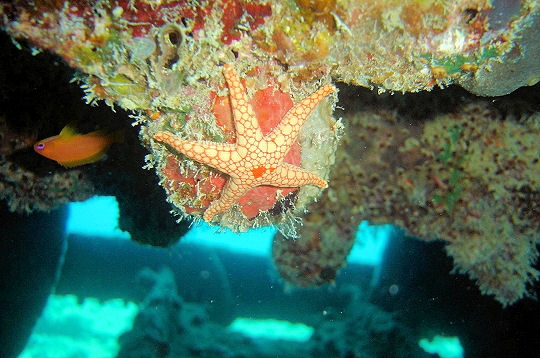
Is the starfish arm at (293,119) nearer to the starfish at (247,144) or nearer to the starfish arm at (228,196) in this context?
the starfish at (247,144)

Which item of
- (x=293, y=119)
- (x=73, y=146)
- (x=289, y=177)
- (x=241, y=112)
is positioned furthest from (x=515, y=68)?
(x=73, y=146)

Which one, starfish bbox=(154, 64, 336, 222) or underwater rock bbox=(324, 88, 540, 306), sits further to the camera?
underwater rock bbox=(324, 88, 540, 306)

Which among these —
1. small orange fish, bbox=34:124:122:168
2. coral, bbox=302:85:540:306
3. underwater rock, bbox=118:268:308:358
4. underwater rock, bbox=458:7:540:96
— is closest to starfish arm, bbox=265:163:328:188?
underwater rock, bbox=458:7:540:96

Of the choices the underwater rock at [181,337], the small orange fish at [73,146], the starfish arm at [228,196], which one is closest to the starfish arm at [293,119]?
the starfish arm at [228,196]

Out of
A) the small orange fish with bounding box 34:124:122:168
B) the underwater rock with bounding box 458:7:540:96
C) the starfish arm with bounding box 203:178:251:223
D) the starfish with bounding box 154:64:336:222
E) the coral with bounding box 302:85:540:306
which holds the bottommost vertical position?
the starfish arm with bounding box 203:178:251:223

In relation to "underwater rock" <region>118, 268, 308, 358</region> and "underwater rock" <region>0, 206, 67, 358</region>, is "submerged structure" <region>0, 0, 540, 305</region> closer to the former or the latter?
"underwater rock" <region>118, 268, 308, 358</region>

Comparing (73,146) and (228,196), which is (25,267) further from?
(228,196)
